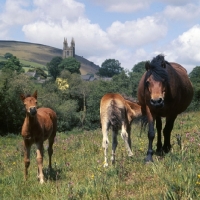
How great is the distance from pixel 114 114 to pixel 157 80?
7.88 feet

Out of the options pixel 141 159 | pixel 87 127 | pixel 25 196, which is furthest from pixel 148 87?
pixel 87 127

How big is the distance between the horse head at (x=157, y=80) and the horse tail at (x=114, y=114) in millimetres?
1723

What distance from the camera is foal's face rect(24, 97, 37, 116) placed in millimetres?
7750

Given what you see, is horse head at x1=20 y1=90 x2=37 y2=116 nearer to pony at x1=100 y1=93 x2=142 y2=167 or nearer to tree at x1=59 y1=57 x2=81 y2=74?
pony at x1=100 y1=93 x2=142 y2=167

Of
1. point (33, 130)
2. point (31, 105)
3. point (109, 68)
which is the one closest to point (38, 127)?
point (33, 130)

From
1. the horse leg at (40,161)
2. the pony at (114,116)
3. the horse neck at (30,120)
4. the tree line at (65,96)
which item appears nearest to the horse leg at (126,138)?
the pony at (114,116)

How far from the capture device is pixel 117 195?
521 cm

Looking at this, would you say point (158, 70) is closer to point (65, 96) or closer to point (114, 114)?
point (114, 114)

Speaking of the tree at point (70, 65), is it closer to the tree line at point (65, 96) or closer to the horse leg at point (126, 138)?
the tree line at point (65, 96)

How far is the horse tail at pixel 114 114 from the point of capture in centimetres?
943

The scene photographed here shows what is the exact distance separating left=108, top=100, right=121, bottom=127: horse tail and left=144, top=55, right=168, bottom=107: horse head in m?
1.72

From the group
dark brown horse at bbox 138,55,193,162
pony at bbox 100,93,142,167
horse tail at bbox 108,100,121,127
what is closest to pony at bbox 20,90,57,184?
pony at bbox 100,93,142,167

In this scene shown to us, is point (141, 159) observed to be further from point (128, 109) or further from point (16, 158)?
point (16, 158)

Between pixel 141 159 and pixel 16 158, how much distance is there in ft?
21.5
